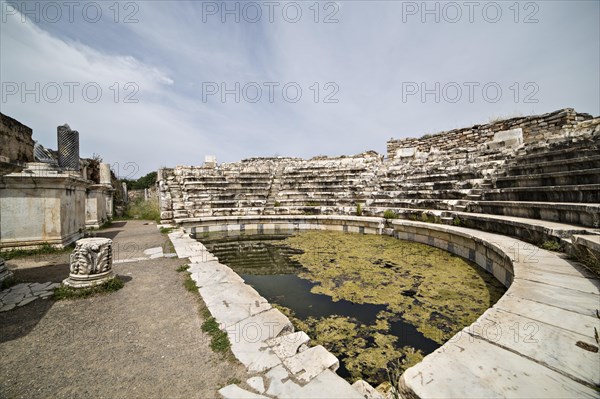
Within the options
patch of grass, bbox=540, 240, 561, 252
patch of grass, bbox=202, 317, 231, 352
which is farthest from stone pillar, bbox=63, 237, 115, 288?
patch of grass, bbox=540, 240, 561, 252

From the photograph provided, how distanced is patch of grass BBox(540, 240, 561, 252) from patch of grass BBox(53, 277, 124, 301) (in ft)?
20.7

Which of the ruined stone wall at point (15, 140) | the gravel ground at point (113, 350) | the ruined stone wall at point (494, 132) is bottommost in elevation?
the gravel ground at point (113, 350)

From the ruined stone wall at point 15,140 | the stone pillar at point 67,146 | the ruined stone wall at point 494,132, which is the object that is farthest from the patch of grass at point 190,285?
the ruined stone wall at point 494,132

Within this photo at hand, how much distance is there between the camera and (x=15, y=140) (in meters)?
2.94

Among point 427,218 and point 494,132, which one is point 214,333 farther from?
point 494,132

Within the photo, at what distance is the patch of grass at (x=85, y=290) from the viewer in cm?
306

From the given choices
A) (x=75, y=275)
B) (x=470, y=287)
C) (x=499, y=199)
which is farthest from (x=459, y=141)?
(x=75, y=275)

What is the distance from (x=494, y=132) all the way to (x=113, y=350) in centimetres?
1343

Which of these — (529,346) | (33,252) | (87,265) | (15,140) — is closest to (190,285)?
(87,265)

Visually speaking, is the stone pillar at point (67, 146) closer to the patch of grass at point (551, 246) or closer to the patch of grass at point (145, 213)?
the patch of grass at point (145, 213)

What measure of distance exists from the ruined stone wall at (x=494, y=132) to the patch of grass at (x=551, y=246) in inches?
279

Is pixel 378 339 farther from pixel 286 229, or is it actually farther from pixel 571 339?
pixel 286 229

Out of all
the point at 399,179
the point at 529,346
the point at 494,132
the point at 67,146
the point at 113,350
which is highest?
the point at 494,132

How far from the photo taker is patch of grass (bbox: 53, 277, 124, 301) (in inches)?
121
